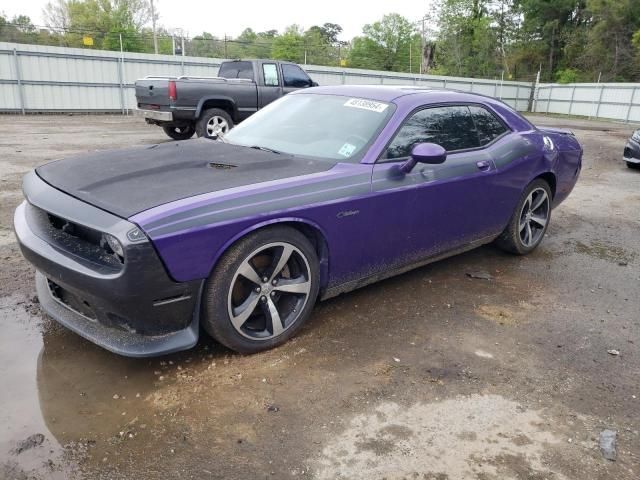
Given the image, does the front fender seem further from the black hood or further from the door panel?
the door panel

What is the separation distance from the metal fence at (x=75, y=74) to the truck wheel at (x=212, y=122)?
8413mm

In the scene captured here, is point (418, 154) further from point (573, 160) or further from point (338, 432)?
point (573, 160)

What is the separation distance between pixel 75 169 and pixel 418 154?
7.14 ft

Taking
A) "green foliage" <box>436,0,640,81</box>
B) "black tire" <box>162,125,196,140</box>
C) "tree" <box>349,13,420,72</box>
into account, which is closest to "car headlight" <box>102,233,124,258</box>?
"black tire" <box>162,125,196,140</box>

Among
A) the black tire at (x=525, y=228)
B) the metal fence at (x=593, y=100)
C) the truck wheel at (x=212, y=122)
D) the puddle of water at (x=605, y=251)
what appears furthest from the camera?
the metal fence at (x=593, y=100)

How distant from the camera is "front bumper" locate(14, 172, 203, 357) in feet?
8.12

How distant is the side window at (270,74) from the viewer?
466 inches

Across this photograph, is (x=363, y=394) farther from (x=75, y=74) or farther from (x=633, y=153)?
(x=75, y=74)

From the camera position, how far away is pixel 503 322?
12.2 feet

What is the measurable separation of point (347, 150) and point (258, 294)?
1.18m

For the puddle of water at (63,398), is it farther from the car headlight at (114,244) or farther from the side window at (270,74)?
the side window at (270,74)

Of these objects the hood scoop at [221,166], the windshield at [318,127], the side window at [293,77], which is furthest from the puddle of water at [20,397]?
the side window at [293,77]

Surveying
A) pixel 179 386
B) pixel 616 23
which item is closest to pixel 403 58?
pixel 616 23

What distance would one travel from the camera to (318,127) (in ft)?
12.6
